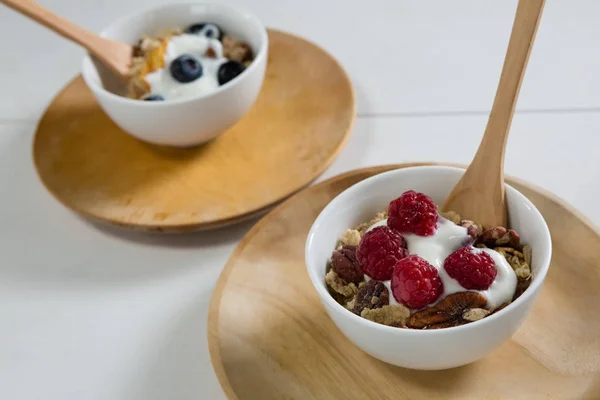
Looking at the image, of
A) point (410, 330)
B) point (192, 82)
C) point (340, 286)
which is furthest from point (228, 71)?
point (410, 330)

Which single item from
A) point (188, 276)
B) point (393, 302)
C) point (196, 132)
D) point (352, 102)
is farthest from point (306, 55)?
point (393, 302)

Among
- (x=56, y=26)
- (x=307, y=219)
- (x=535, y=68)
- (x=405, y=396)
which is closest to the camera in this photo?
(x=405, y=396)

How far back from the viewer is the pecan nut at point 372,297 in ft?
2.14

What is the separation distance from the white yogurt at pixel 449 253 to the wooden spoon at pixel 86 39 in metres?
0.49

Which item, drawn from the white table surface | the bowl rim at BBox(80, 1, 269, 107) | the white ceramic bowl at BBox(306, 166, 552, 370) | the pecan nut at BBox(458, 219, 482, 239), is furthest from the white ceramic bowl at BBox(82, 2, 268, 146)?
the pecan nut at BBox(458, 219, 482, 239)

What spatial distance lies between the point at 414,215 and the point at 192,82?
0.42 meters

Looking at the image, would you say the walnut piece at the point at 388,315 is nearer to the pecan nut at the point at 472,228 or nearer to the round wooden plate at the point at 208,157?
the pecan nut at the point at 472,228

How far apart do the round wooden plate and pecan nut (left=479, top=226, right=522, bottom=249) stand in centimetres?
27

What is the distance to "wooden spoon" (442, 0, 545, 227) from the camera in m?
0.69

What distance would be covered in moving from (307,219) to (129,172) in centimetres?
Answer: 28

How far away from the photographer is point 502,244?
70cm

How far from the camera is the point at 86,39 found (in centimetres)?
97

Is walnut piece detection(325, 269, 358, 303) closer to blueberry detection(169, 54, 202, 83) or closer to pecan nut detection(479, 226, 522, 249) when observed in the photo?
pecan nut detection(479, 226, 522, 249)

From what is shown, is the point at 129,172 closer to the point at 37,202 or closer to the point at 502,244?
the point at 37,202
